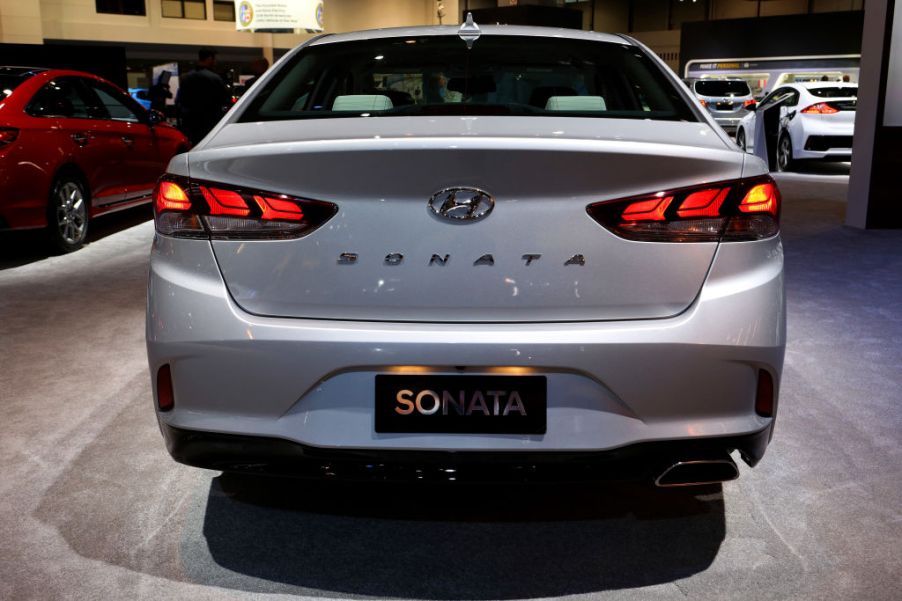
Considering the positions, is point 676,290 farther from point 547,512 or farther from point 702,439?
point 547,512

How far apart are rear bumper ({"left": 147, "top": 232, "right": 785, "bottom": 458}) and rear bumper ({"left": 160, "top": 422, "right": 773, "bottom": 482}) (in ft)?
0.07

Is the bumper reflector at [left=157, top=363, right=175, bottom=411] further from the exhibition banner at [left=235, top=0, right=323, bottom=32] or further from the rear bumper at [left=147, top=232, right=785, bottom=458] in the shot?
the exhibition banner at [left=235, top=0, right=323, bottom=32]

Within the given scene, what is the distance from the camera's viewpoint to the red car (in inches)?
244

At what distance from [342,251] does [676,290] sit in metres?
0.71

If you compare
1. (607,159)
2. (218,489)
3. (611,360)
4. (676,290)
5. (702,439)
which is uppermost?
(607,159)

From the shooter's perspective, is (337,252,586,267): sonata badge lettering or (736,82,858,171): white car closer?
(337,252,586,267): sonata badge lettering

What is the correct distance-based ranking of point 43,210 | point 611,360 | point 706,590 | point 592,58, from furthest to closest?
point 43,210 < point 592,58 < point 706,590 < point 611,360

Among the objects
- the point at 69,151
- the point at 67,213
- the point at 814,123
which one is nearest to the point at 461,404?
the point at 69,151

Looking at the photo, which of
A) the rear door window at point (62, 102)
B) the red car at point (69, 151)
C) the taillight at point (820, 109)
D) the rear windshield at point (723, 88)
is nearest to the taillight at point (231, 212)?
the red car at point (69, 151)

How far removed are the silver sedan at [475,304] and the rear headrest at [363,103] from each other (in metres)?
0.59

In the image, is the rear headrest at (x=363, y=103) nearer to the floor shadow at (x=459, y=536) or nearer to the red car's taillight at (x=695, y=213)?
the red car's taillight at (x=695, y=213)

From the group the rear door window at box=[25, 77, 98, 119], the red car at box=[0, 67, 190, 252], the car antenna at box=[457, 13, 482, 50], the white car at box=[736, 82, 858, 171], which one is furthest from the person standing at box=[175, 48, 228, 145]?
the car antenna at box=[457, 13, 482, 50]

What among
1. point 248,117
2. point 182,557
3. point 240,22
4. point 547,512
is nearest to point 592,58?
point 248,117

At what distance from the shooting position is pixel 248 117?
8.51 feet
